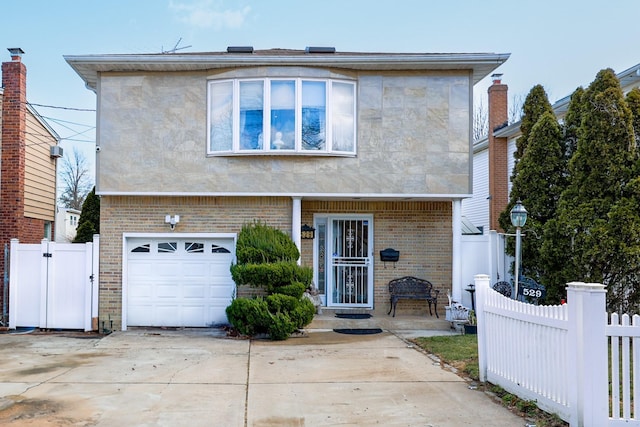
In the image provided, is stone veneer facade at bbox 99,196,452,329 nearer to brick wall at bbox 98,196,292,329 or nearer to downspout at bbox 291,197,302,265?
brick wall at bbox 98,196,292,329

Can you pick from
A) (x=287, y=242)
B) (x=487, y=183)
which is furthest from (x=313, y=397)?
(x=487, y=183)

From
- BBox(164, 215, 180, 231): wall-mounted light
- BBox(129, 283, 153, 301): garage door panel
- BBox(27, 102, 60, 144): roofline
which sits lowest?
BBox(129, 283, 153, 301): garage door panel

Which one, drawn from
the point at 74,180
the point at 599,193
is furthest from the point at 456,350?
the point at 74,180

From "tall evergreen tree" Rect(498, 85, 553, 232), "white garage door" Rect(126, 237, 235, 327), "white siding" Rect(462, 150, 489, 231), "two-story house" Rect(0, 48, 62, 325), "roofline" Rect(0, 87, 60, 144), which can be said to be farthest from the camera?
"white siding" Rect(462, 150, 489, 231)

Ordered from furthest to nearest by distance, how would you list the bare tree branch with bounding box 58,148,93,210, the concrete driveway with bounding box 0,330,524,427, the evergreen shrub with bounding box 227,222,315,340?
the bare tree branch with bounding box 58,148,93,210
the evergreen shrub with bounding box 227,222,315,340
the concrete driveway with bounding box 0,330,524,427

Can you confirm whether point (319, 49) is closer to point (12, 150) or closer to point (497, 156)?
point (12, 150)

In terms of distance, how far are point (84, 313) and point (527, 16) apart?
52.6 ft

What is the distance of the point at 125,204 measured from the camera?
11367 mm

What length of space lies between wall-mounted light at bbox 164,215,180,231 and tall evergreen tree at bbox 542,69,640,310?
7464mm

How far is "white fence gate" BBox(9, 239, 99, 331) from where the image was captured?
1107 cm

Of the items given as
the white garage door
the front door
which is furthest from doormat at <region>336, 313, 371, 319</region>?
the white garage door

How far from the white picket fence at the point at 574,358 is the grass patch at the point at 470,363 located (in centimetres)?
8

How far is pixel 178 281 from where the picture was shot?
37.4 ft

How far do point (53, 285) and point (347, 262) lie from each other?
6.17 metres
